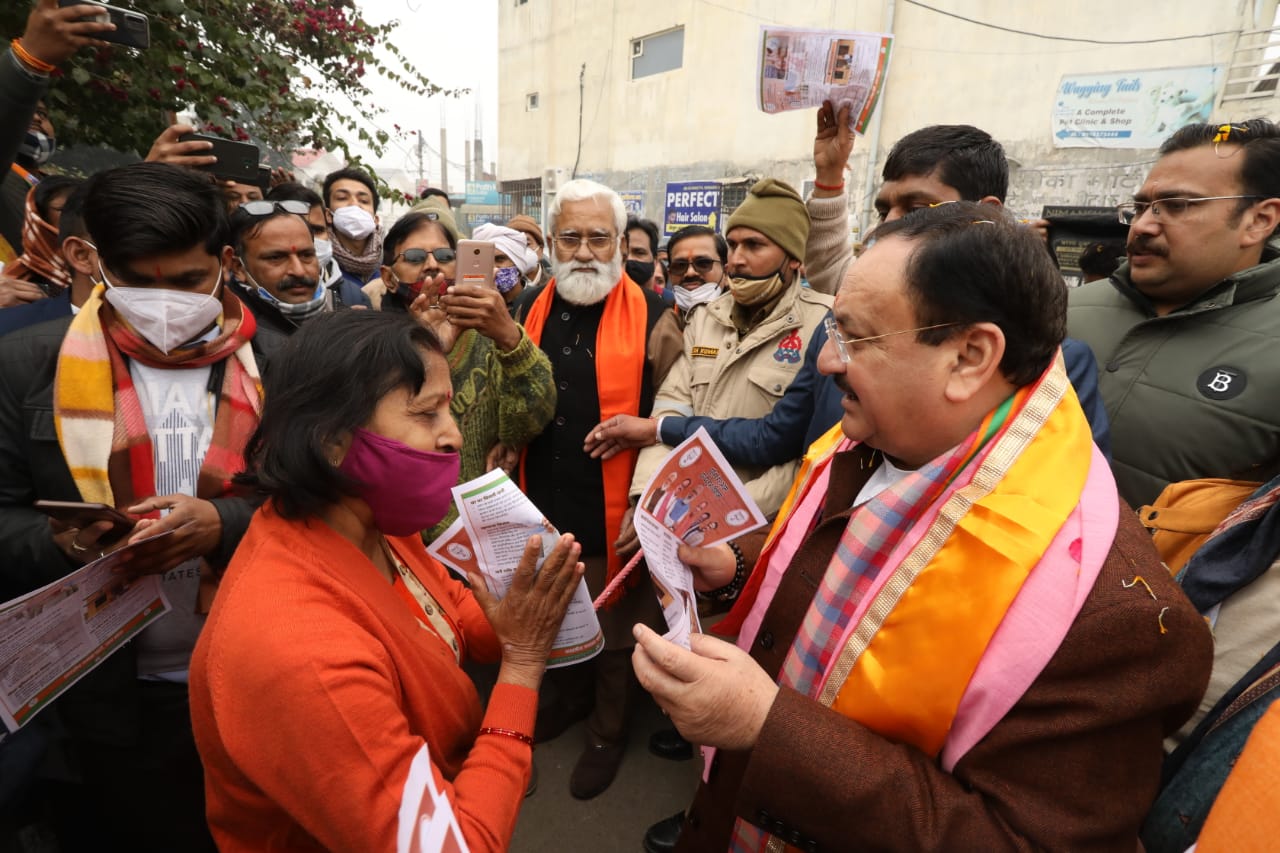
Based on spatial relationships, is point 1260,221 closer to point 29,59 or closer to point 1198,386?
point 1198,386

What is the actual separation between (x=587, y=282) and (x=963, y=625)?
2442 millimetres

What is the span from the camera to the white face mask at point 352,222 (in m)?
4.83

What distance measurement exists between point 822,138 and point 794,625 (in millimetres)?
2089

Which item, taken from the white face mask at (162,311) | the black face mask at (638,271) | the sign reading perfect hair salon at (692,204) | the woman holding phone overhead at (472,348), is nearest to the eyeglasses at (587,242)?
the woman holding phone overhead at (472,348)

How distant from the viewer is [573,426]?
10.1 feet

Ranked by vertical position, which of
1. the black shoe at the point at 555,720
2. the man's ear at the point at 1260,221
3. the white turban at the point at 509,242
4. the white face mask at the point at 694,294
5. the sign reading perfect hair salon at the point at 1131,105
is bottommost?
the black shoe at the point at 555,720

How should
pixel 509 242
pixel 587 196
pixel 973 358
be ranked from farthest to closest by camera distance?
pixel 509 242 → pixel 587 196 → pixel 973 358

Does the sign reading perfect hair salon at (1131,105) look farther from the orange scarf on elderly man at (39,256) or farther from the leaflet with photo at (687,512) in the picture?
the orange scarf on elderly man at (39,256)

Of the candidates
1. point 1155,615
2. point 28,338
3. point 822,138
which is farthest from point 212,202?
point 1155,615

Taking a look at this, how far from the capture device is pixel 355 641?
3.93 feet

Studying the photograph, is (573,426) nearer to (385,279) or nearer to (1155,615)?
(385,279)

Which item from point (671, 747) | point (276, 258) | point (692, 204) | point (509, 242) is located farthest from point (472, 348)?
point (692, 204)

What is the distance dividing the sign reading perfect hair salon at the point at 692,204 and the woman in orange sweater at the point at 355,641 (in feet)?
43.7

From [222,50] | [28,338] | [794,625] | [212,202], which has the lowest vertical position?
[794,625]
